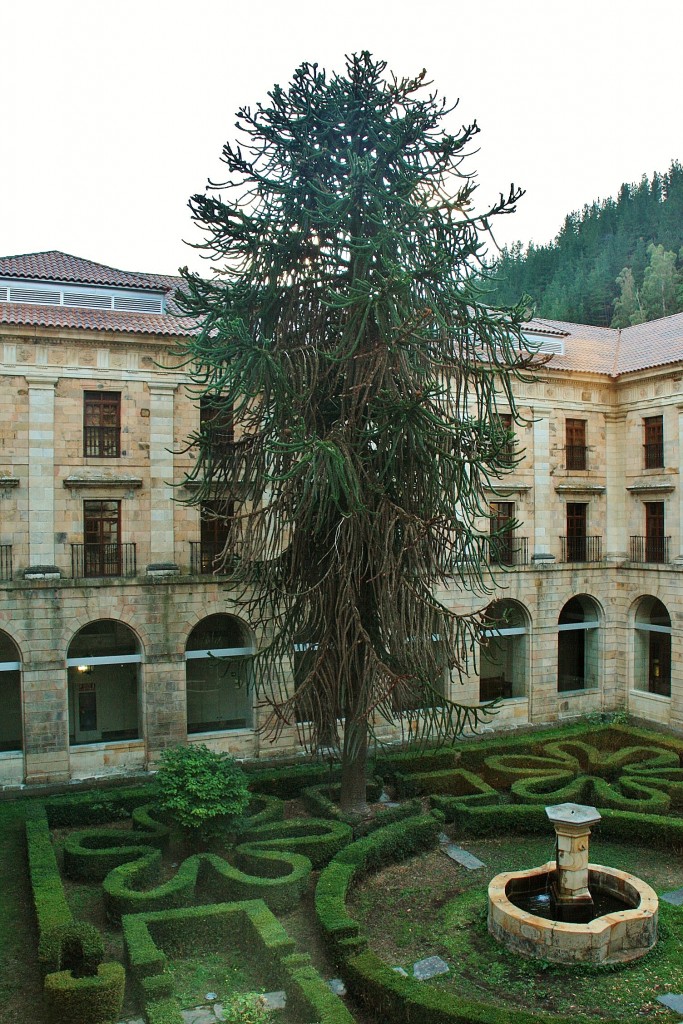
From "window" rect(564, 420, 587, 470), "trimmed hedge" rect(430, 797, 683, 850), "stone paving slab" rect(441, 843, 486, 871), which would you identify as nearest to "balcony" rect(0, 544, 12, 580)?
"trimmed hedge" rect(430, 797, 683, 850)

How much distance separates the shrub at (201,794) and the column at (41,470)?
303 inches

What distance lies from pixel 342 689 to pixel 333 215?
934cm

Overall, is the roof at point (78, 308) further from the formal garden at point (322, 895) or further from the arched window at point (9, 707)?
the formal garden at point (322, 895)

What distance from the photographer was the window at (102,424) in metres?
22.7

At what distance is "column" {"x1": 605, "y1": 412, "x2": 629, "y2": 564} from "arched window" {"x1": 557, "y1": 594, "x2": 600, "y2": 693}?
6.74 ft

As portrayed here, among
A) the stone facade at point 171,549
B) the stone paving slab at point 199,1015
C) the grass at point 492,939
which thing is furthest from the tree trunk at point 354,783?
the stone paving slab at point 199,1015

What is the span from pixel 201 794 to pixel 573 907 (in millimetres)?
7117

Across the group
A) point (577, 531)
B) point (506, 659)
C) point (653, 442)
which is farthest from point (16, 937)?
point (653, 442)

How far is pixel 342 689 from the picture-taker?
15.8 m

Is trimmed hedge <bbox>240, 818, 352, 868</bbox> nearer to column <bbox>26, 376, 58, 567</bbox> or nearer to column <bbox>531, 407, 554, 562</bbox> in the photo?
column <bbox>26, 376, 58, 567</bbox>

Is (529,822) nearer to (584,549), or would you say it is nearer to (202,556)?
(202,556)

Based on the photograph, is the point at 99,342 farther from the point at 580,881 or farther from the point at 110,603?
the point at 580,881

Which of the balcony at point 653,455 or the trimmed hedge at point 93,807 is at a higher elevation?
the balcony at point 653,455

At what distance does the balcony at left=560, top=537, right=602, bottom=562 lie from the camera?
28875 mm
